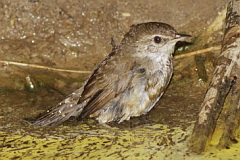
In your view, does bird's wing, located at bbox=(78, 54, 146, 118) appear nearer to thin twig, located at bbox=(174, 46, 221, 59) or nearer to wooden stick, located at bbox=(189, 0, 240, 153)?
wooden stick, located at bbox=(189, 0, 240, 153)

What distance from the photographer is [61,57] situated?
6.58 meters

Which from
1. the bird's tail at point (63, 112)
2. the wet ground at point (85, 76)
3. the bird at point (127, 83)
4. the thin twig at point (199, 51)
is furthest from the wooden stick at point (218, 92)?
the bird's tail at point (63, 112)

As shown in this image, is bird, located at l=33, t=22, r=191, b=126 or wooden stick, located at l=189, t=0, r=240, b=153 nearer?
wooden stick, located at l=189, t=0, r=240, b=153

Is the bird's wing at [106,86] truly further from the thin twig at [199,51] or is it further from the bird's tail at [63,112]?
the thin twig at [199,51]

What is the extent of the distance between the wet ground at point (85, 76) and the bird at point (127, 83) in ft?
0.49

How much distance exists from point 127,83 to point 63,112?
819 millimetres

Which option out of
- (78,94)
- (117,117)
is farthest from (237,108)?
(78,94)

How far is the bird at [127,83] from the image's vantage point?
5.15 m

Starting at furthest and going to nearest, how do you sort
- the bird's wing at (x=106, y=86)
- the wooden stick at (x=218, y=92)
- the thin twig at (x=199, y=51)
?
the thin twig at (x=199, y=51) → the bird's wing at (x=106, y=86) → the wooden stick at (x=218, y=92)

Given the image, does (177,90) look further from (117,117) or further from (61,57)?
(61,57)

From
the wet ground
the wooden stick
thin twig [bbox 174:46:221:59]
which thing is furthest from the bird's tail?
thin twig [bbox 174:46:221:59]

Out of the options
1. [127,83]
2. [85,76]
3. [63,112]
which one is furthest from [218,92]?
[85,76]

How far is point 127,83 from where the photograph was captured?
203 inches

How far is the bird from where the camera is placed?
5148 mm
